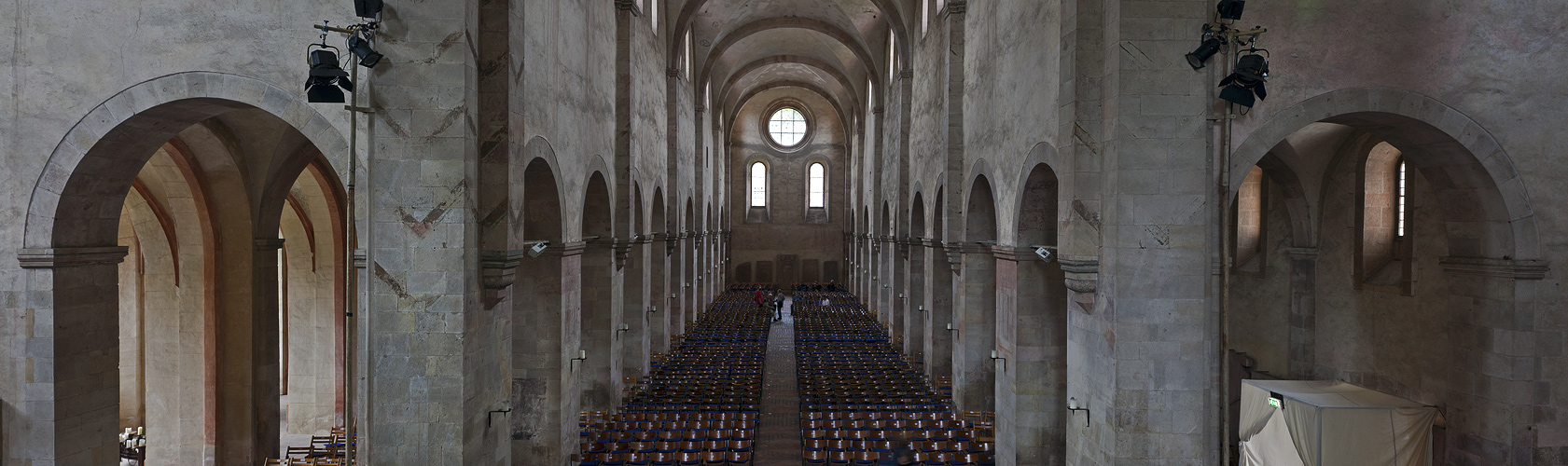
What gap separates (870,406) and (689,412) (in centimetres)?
377

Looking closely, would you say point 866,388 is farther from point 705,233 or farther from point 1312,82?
point 705,233

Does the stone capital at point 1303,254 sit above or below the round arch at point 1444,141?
below

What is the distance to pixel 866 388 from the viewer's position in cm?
1803

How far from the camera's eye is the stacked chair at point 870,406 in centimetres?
1248

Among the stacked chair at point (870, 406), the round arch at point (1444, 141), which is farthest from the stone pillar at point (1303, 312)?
the stacked chair at point (870, 406)

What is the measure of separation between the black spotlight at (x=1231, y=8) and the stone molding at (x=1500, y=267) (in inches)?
178

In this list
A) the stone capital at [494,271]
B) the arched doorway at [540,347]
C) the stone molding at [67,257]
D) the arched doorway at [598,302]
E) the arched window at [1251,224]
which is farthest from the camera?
the arched doorway at [598,302]

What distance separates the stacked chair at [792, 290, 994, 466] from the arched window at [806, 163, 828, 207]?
1832cm

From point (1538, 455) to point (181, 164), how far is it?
18.8 metres

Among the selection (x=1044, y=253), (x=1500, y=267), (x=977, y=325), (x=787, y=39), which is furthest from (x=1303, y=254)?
(x=787, y=39)

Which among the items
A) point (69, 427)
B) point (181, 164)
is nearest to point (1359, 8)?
point (69, 427)

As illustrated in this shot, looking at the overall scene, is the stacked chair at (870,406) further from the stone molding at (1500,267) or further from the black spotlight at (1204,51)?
the stone molding at (1500,267)

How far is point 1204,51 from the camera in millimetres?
7828

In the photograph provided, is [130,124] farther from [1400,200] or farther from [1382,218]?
[1400,200]
